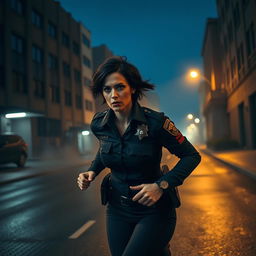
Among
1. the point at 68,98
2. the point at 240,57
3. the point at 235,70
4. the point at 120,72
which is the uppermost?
the point at 240,57

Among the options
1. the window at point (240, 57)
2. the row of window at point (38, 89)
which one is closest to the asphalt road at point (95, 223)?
the row of window at point (38, 89)

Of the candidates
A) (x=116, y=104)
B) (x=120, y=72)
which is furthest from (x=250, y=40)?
(x=116, y=104)

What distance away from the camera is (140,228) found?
1953 millimetres

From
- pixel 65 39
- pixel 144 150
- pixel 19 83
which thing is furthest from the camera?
pixel 65 39

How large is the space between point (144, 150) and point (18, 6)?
3008 centimetres

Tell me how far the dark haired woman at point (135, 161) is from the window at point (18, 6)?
28.5 meters

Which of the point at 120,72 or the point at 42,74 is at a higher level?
the point at 42,74

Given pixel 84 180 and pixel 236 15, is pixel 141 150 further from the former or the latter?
pixel 236 15

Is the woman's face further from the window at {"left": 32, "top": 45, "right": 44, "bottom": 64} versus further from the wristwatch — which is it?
the window at {"left": 32, "top": 45, "right": 44, "bottom": 64}

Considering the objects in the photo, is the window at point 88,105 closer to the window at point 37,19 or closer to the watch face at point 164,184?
the window at point 37,19

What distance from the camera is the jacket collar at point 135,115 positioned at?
2080mm

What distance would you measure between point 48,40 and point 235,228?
32.0m

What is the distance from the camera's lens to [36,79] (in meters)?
30.2

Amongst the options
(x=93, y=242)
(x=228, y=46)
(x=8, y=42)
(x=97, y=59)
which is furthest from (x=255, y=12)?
(x=97, y=59)
